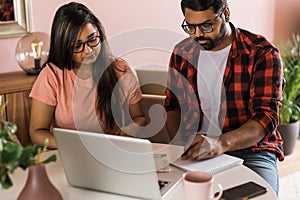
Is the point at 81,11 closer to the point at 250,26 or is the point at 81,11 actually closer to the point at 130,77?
the point at 130,77

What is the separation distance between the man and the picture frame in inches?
34.4

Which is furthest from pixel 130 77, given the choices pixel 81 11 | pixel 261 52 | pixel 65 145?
pixel 65 145

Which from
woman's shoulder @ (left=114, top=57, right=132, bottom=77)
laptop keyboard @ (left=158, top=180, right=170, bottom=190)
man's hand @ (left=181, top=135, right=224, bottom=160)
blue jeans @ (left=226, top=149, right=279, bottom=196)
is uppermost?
woman's shoulder @ (left=114, top=57, right=132, bottom=77)

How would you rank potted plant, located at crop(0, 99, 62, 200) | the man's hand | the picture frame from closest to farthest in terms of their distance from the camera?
1. potted plant, located at crop(0, 99, 62, 200)
2. the man's hand
3. the picture frame

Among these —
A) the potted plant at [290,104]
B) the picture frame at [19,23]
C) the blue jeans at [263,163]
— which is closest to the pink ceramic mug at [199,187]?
the blue jeans at [263,163]

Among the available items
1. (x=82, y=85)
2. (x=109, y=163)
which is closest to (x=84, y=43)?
(x=82, y=85)

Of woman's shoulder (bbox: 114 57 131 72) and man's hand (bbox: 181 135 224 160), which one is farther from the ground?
woman's shoulder (bbox: 114 57 131 72)

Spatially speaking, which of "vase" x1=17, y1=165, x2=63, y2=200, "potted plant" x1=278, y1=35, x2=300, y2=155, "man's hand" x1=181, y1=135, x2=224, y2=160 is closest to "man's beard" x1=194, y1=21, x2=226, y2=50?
"man's hand" x1=181, y1=135, x2=224, y2=160

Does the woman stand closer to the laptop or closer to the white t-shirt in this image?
the white t-shirt

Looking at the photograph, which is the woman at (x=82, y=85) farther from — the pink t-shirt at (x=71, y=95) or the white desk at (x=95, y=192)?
the white desk at (x=95, y=192)

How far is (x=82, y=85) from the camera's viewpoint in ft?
6.84

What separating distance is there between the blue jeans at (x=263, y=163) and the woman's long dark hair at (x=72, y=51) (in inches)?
21.7

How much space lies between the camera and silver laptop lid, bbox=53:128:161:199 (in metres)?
1.26

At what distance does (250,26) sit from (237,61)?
72.7 inches
